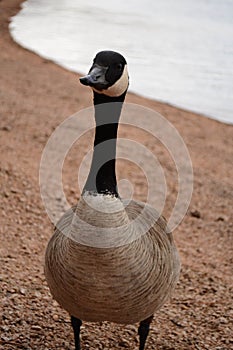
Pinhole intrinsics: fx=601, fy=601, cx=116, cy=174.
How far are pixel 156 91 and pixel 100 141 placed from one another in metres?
7.29

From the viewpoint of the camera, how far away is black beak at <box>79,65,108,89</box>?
231 centimetres

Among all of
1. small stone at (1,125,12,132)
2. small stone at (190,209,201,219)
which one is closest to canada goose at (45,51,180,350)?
small stone at (190,209,201,219)

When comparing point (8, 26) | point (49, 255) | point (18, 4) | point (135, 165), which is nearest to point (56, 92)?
point (135, 165)

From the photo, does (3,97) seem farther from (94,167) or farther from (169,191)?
(94,167)

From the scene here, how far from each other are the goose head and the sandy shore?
160 centimetres

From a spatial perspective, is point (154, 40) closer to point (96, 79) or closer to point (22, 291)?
point (22, 291)

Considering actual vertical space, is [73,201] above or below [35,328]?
below

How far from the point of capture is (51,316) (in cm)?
357

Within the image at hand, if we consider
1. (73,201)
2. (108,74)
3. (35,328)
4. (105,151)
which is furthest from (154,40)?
(108,74)

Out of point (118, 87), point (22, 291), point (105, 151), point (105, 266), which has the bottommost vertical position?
point (22, 291)

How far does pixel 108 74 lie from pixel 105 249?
28.5 inches

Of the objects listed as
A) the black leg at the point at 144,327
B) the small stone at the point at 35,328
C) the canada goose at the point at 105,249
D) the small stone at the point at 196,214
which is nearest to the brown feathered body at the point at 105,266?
the canada goose at the point at 105,249

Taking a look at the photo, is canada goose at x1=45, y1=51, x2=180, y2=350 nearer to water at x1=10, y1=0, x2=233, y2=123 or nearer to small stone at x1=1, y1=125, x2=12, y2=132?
small stone at x1=1, y1=125, x2=12, y2=132

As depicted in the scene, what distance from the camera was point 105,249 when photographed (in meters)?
2.52
